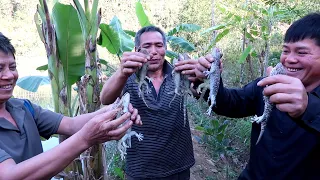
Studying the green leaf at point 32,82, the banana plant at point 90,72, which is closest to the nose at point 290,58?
the banana plant at point 90,72

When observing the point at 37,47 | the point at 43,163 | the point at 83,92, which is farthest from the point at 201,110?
the point at 37,47

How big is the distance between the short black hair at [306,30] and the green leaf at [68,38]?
6.48 ft

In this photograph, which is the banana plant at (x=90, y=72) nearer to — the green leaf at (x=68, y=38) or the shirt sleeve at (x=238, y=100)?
the green leaf at (x=68, y=38)

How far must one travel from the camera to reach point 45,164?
1.40 metres

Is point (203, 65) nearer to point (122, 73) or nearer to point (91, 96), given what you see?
point (122, 73)

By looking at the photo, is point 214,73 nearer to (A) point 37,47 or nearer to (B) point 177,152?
(B) point 177,152

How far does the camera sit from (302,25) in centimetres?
147

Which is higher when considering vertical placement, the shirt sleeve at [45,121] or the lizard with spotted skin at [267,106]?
the lizard with spotted skin at [267,106]

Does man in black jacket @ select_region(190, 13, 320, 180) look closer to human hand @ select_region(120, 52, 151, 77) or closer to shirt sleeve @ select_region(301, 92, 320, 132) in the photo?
shirt sleeve @ select_region(301, 92, 320, 132)

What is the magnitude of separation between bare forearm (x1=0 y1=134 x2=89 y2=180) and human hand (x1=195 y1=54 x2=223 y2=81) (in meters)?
0.77

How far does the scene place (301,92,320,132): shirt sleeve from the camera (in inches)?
44.4

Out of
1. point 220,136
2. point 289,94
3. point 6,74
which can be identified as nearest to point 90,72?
point 6,74

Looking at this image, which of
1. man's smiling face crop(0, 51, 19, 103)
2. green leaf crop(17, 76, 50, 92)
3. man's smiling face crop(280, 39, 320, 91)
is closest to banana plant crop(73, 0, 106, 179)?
green leaf crop(17, 76, 50, 92)

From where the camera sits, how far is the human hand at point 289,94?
1094 mm
